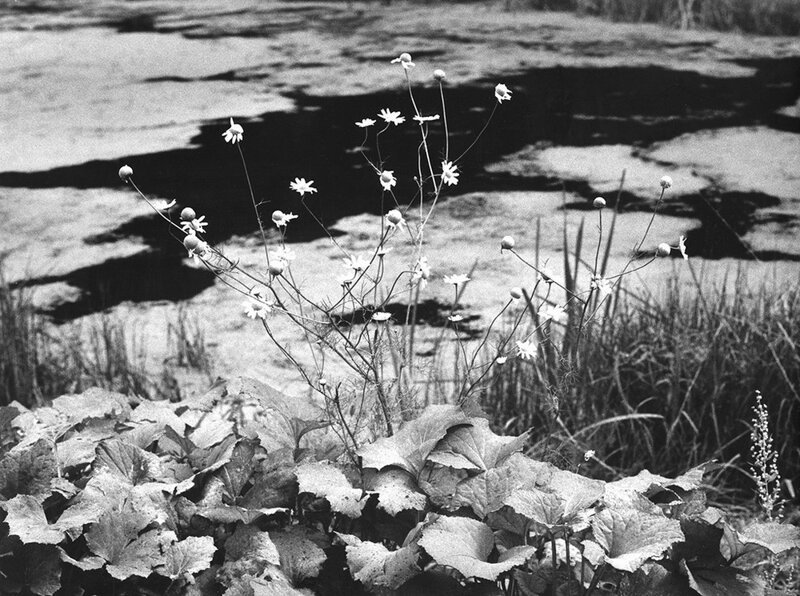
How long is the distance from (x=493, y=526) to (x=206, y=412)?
1.95 ft

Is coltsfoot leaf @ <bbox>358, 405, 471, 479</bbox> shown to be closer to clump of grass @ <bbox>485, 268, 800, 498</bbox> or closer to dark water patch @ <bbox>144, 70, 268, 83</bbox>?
clump of grass @ <bbox>485, 268, 800, 498</bbox>

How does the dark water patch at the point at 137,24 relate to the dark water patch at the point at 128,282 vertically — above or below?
above

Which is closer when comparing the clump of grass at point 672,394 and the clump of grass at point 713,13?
the clump of grass at point 672,394

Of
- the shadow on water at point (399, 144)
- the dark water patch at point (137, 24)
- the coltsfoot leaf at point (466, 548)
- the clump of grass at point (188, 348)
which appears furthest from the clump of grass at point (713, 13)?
Result: the coltsfoot leaf at point (466, 548)

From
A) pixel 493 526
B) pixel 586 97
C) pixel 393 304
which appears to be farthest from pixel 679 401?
pixel 586 97

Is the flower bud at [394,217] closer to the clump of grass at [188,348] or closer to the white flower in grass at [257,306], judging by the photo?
the white flower in grass at [257,306]

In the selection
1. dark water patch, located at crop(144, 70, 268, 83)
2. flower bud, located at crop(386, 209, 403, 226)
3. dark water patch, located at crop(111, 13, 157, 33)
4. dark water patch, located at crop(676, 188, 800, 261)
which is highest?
flower bud, located at crop(386, 209, 403, 226)

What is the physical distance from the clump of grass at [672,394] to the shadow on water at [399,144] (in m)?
0.70

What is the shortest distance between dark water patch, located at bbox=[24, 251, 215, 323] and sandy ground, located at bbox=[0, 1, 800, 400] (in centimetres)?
6

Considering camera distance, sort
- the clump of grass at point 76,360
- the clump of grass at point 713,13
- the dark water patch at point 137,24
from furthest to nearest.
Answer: the dark water patch at point 137,24 → the clump of grass at point 713,13 → the clump of grass at point 76,360

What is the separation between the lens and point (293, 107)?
431 centimetres

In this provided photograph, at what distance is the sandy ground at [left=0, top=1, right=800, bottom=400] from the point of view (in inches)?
108

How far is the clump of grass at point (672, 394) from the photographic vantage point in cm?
208

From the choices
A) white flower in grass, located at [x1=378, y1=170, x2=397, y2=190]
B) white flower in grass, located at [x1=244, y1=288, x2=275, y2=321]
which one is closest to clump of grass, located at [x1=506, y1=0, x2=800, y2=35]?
white flower in grass, located at [x1=378, y1=170, x2=397, y2=190]
